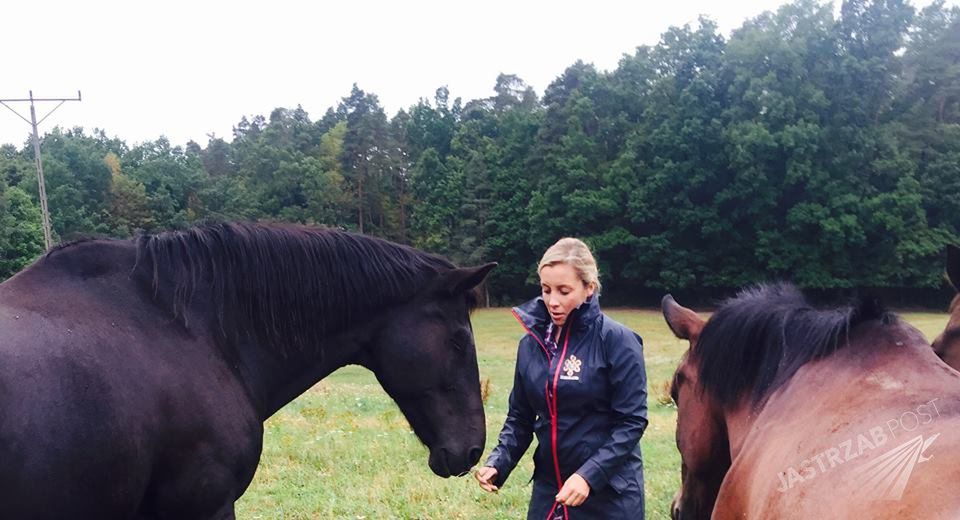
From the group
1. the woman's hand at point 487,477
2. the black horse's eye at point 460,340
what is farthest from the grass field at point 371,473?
the woman's hand at point 487,477

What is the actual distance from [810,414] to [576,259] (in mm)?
1167

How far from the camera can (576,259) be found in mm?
3166

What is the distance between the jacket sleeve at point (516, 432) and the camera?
3.39 meters

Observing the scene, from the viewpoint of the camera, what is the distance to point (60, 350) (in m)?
2.65

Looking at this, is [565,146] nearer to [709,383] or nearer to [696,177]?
[696,177]

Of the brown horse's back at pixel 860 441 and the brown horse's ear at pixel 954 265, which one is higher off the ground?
the brown horse's ear at pixel 954 265

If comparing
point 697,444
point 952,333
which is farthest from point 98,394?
point 952,333

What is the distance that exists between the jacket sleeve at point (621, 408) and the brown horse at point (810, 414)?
318 mm

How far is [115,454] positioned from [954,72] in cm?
5231

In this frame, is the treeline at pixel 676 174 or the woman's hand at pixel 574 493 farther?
the treeline at pixel 676 174

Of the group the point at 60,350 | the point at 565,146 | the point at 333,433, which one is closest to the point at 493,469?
the point at 60,350

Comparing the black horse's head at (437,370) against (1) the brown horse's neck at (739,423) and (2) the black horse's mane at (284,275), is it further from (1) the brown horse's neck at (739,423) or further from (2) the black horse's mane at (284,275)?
(1) the brown horse's neck at (739,423)

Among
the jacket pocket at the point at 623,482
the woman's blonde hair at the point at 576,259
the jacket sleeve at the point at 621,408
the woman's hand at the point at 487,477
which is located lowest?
the woman's hand at the point at 487,477

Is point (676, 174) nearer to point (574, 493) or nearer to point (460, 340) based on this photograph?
point (460, 340)
